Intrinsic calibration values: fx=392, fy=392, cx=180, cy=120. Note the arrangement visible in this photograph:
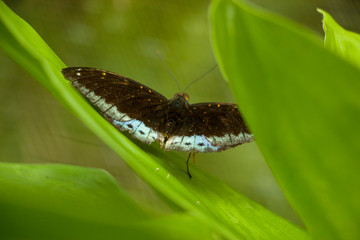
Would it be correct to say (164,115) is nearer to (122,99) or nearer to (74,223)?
(122,99)

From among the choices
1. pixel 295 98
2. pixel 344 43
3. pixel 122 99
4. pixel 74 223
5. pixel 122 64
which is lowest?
pixel 74 223

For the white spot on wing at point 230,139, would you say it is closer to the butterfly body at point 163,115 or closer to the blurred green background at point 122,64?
the butterfly body at point 163,115

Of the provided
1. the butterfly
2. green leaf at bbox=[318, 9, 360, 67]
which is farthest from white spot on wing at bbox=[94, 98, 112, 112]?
green leaf at bbox=[318, 9, 360, 67]

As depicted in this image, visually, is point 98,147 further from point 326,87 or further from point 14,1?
point 326,87

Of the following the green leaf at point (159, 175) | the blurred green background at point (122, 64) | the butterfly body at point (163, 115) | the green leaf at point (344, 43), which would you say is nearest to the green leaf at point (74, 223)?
the green leaf at point (159, 175)

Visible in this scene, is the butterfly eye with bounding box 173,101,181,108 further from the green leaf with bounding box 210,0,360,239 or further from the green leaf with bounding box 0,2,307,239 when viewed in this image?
the green leaf with bounding box 210,0,360,239

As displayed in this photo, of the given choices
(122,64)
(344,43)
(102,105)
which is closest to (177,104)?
(102,105)
